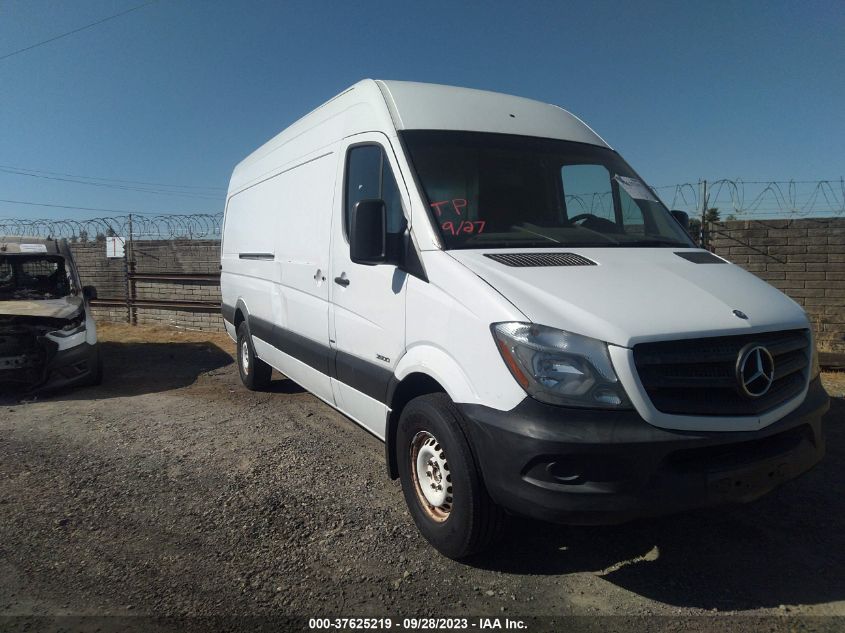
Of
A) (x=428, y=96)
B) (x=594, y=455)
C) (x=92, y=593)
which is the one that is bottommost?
(x=92, y=593)

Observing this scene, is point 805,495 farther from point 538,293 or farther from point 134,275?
point 134,275

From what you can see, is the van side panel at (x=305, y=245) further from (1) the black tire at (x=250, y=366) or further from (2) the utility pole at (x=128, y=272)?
(2) the utility pole at (x=128, y=272)

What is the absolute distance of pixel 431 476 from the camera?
3.41m

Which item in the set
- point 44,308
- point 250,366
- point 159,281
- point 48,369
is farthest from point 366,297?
point 159,281

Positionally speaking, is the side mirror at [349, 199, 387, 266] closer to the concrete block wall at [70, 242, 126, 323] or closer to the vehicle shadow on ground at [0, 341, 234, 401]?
the vehicle shadow on ground at [0, 341, 234, 401]

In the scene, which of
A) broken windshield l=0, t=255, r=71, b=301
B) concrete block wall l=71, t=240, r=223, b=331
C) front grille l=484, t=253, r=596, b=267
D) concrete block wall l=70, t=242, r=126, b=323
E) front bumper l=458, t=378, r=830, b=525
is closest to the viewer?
front bumper l=458, t=378, r=830, b=525

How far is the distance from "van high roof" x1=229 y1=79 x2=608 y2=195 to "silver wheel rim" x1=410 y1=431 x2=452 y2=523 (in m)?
1.91

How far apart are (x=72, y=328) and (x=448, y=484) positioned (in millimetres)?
5944

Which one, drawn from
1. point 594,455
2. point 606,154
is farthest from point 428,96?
point 594,455

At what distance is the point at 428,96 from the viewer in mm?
4199

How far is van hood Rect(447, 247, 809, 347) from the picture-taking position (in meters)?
2.77

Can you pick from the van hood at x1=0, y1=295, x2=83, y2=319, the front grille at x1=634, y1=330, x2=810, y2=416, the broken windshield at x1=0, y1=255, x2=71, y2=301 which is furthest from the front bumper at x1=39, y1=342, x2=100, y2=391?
the front grille at x1=634, y1=330, x2=810, y2=416

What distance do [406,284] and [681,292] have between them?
1425 mm

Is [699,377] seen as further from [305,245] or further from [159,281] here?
[159,281]
